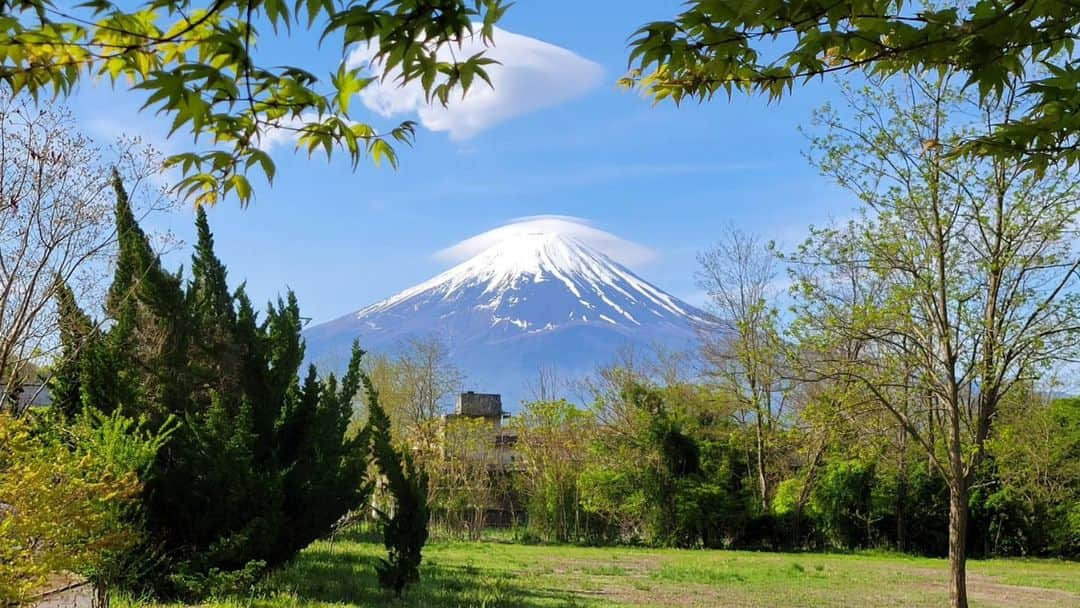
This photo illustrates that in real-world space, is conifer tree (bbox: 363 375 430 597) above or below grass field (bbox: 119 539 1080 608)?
above

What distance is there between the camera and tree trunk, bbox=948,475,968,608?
949 centimetres

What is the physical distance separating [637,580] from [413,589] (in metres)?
4.10

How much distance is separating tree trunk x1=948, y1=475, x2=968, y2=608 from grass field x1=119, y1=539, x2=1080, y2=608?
126 cm

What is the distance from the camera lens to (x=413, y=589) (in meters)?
9.70

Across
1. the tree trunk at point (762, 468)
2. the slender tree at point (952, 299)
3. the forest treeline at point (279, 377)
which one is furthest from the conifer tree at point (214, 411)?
the tree trunk at point (762, 468)

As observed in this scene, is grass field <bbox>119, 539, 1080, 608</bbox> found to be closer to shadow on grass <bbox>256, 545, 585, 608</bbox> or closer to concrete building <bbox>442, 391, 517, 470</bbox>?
shadow on grass <bbox>256, 545, 585, 608</bbox>

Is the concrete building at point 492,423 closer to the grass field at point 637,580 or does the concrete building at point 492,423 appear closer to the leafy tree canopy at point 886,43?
the grass field at point 637,580

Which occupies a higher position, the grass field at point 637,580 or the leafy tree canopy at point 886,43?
the leafy tree canopy at point 886,43

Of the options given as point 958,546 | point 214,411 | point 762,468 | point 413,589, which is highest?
point 214,411

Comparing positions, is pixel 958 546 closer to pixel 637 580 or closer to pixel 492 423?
pixel 637 580

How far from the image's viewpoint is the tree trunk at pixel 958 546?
9492 millimetres

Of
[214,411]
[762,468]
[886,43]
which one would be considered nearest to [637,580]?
[214,411]

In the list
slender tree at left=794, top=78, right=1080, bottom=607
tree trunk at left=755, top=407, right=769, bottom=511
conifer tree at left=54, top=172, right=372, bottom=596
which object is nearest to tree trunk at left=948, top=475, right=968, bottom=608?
slender tree at left=794, top=78, right=1080, bottom=607

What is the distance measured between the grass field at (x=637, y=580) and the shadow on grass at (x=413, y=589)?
1cm
